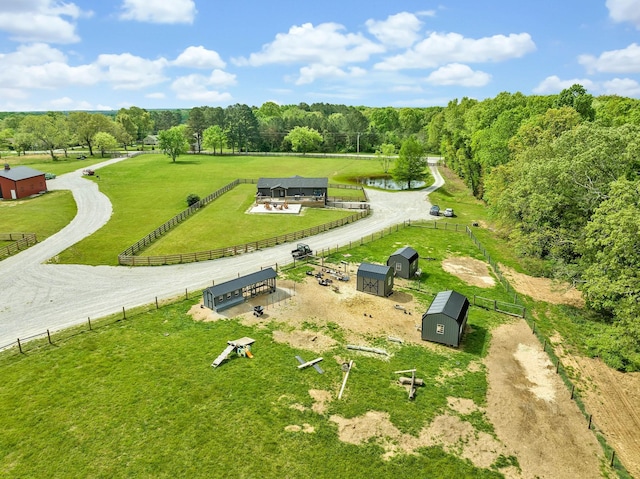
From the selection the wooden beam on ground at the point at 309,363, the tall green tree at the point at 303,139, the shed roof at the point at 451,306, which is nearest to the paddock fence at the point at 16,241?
the wooden beam on ground at the point at 309,363

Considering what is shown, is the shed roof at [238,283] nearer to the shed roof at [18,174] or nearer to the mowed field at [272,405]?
the mowed field at [272,405]

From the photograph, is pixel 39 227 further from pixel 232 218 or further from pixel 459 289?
pixel 459 289

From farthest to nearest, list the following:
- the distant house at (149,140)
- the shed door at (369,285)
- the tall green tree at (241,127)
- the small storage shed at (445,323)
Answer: the distant house at (149,140) → the tall green tree at (241,127) → the shed door at (369,285) → the small storage shed at (445,323)

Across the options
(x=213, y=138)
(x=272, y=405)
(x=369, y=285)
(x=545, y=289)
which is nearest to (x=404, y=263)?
(x=369, y=285)

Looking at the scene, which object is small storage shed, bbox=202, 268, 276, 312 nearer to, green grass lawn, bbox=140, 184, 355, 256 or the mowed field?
the mowed field

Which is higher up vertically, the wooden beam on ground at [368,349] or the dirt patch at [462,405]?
the wooden beam on ground at [368,349]
